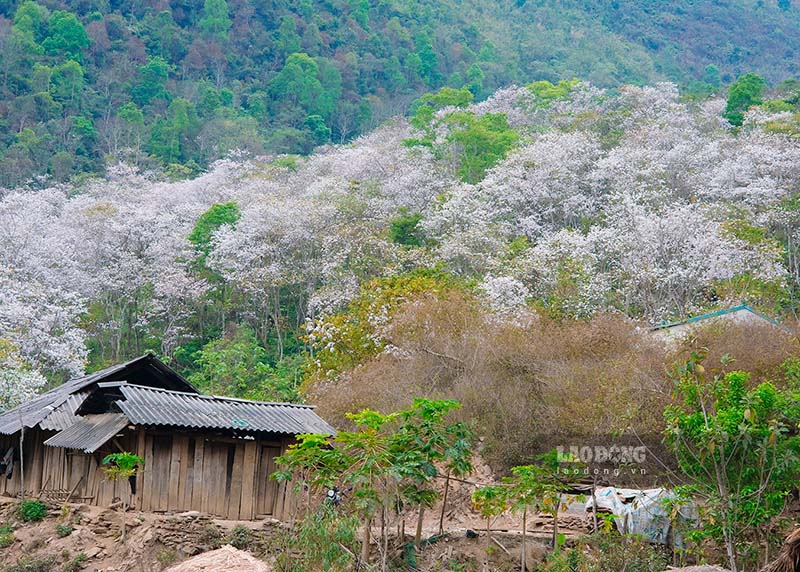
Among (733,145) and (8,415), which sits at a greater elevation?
(733,145)

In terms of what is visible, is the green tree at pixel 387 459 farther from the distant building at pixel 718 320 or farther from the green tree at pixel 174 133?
the green tree at pixel 174 133

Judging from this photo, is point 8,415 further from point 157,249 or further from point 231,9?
point 231,9

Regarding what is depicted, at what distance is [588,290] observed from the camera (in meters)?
26.2

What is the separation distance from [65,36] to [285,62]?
16.9 m

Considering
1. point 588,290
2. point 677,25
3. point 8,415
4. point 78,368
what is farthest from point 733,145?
point 677,25

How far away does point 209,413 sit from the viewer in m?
16.9

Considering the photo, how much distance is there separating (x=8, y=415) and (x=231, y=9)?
59.8 metres

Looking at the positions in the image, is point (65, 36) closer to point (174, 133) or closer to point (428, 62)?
point (174, 133)

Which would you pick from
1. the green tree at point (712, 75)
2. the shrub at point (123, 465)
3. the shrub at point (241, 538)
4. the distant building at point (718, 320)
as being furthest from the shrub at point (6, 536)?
the green tree at point (712, 75)

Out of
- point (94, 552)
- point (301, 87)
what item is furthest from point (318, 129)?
point (94, 552)

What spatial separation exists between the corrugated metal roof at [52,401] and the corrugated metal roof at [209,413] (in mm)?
1682

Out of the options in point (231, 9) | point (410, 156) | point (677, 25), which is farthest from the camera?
point (677, 25)

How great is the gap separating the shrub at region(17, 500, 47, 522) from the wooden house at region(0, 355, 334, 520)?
1.49 ft

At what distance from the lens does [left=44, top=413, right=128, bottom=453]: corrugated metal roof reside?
15.8 m
